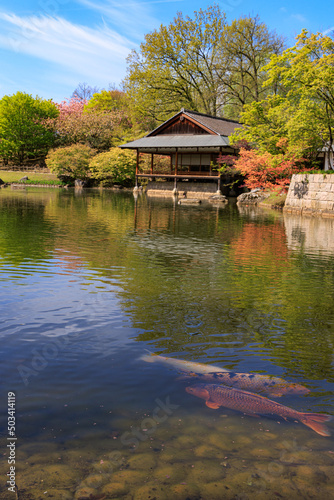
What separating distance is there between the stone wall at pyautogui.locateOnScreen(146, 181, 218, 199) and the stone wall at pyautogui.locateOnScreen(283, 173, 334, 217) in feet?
48.0

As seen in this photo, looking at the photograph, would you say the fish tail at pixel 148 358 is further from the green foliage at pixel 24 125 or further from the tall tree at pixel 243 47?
the green foliage at pixel 24 125

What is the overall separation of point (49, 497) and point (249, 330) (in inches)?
147

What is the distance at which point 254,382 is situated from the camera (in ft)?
13.6

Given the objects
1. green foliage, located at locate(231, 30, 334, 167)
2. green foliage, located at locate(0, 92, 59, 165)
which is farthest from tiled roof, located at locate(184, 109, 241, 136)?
green foliage, located at locate(0, 92, 59, 165)

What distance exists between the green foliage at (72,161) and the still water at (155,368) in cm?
4025

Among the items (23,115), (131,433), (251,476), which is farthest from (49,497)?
(23,115)

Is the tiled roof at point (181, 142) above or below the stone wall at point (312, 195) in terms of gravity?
above

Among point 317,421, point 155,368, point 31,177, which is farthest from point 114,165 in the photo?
point 317,421

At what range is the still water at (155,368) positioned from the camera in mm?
2850

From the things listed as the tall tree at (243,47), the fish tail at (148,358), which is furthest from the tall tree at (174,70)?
the fish tail at (148,358)

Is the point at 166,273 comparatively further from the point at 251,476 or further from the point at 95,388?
the point at 251,476

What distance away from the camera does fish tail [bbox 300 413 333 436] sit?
11.2ft

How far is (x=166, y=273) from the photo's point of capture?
895 cm

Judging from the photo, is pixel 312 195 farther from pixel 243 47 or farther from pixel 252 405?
pixel 243 47
